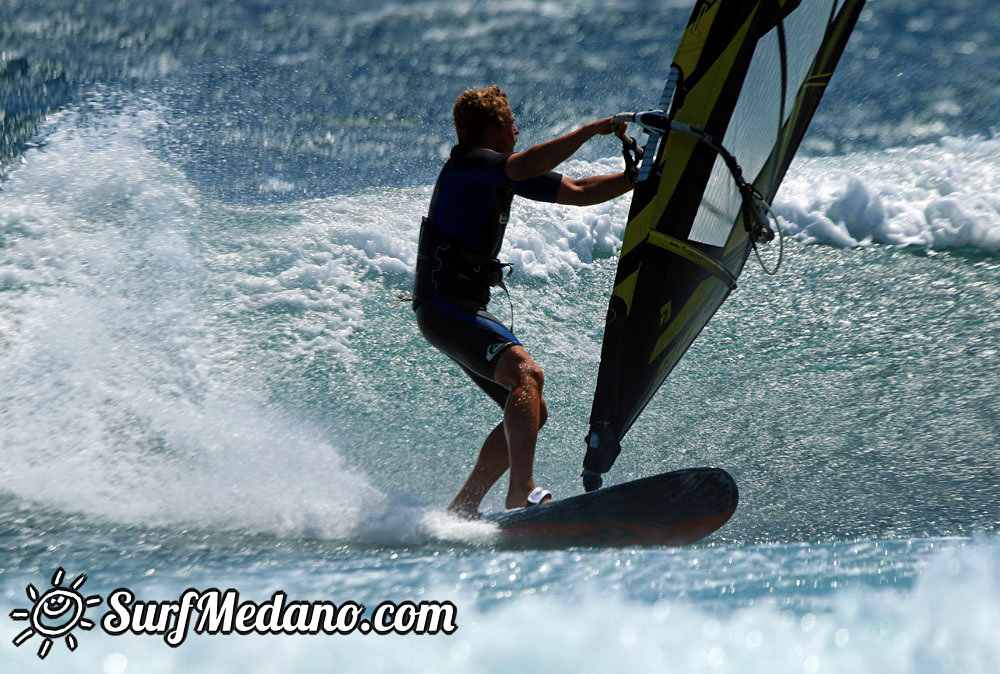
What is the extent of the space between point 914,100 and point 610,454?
488 cm

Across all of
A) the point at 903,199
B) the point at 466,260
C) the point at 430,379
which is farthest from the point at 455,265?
the point at 903,199

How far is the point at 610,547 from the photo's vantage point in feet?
8.32

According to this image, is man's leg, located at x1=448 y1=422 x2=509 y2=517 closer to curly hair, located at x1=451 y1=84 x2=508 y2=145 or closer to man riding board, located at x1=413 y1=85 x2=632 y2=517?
man riding board, located at x1=413 y1=85 x2=632 y2=517

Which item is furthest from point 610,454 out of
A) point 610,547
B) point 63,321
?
point 63,321

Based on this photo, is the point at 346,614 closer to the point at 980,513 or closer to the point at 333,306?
the point at 980,513

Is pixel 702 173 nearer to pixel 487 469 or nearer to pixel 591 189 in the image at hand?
pixel 591 189

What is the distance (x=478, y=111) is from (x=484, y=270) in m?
0.51

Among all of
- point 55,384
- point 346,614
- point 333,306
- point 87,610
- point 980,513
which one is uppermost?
point 980,513

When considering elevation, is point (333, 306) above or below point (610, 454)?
below

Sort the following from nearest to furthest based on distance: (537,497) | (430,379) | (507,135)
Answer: (537,497)
(507,135)
(430,379)

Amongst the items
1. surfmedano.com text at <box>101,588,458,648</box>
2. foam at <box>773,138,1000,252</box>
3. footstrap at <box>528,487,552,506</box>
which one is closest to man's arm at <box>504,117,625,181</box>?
footstrap at <box>528,487,552,506</box>

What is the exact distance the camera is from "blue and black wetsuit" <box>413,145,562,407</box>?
2.87 m

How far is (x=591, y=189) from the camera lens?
2.95m

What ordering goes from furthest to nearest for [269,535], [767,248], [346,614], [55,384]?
[767,248], [55,384], [269,535], [346,614]
